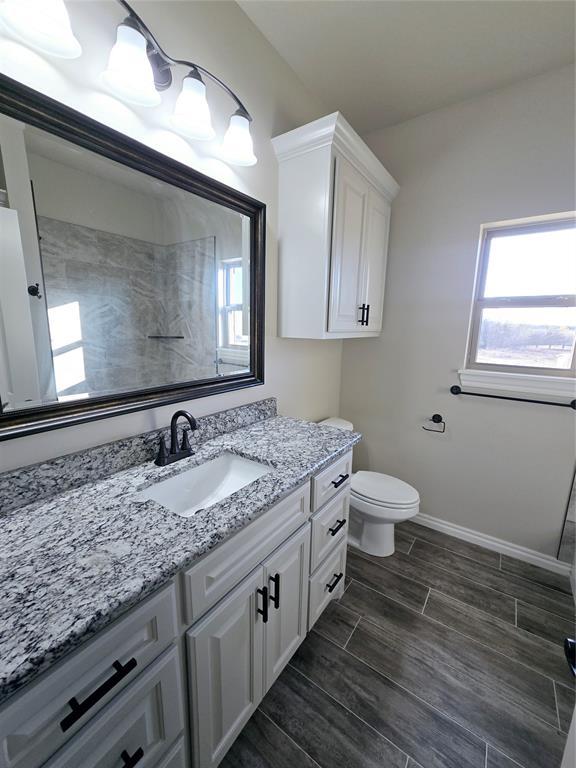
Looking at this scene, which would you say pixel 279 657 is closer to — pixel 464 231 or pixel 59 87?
pixel 59 87

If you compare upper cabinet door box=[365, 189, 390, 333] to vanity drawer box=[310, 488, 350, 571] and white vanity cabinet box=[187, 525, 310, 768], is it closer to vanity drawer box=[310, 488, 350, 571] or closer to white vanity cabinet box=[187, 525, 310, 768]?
vanity drawer box=[310, 488, 350, 571]

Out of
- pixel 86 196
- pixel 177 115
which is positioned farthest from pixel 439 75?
pixel 86 196

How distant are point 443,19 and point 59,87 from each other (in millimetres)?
1602

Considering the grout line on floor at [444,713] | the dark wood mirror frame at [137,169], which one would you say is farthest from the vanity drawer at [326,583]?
the dark wood mirror frame at [137,169]

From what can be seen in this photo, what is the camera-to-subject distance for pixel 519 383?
1.85m

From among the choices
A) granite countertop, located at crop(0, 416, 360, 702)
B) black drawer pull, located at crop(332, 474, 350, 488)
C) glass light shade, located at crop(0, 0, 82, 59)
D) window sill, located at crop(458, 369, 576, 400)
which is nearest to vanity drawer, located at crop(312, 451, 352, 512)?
black drawer pull, located at crop(332, 474, 350, 488)

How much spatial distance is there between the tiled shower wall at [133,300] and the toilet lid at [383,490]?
1212 millimetres

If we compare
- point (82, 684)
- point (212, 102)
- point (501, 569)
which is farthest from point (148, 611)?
point (501, 569)

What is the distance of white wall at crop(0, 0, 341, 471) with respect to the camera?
902mm

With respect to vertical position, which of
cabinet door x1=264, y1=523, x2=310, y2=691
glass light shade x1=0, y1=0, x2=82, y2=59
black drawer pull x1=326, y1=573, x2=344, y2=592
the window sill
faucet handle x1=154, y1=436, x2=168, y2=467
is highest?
glass light shade x1=0, y1=0, x2=82, y2=59

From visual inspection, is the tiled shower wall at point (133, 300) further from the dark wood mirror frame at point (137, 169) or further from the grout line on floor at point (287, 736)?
the grout line on floor at point (287, 736)

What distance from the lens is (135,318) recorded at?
114 cm

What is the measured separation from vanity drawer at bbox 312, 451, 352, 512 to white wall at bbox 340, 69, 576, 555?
3.25 feet

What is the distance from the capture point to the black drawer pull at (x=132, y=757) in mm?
663
